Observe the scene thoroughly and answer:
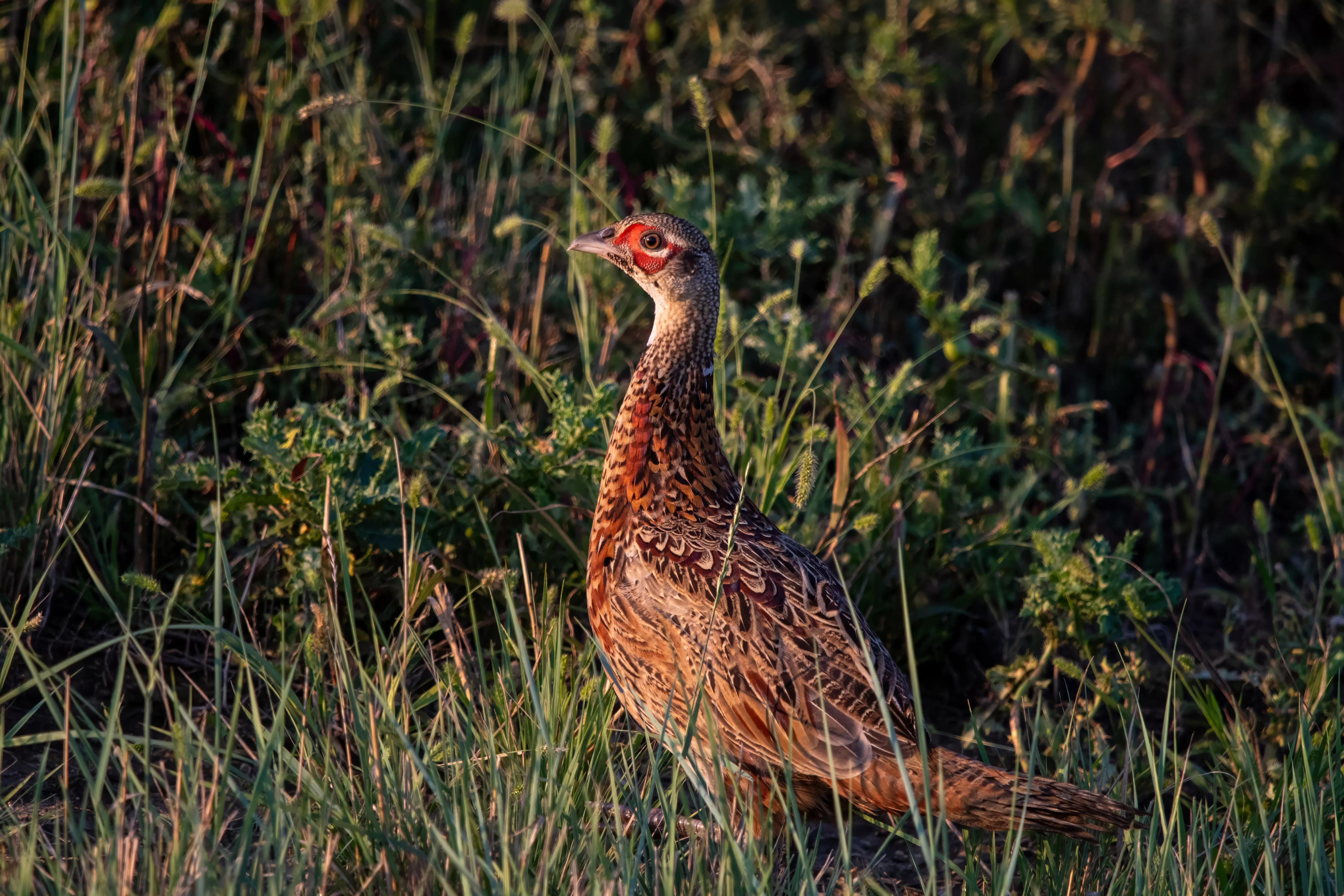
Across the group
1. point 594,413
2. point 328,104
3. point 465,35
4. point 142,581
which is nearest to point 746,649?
point 594,413

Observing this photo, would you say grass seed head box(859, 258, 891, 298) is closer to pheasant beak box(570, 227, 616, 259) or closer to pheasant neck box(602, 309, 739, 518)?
pheasant neck box(602, 309, 739, 518)

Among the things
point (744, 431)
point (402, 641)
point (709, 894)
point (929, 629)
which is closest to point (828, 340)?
point (744, 431)

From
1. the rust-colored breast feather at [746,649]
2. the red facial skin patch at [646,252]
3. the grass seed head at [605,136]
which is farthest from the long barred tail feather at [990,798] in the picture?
the grass seed head at [605,136]

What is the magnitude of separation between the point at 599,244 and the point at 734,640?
46.1 inches

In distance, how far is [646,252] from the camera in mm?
3756

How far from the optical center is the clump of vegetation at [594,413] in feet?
9.76

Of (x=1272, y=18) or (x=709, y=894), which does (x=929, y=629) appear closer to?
(x=709, y=894)

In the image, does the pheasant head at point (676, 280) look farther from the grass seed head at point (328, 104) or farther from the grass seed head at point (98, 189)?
the grass seed head at point (98, 189)

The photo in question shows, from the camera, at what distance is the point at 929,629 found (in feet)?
14.3

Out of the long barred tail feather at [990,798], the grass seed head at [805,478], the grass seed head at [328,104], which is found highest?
the grass seed head at [328,104]

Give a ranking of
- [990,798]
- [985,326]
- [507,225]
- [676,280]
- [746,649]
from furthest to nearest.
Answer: [985,326] < [507,225] < [676,280] < [746,649] < [990,798]

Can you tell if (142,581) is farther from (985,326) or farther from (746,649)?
(985,326)

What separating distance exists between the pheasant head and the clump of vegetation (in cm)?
21

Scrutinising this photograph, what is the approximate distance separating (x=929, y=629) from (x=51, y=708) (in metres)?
2.51
